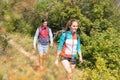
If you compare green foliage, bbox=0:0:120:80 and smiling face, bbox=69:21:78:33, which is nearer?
smiling face, bbox=69:21:78:33

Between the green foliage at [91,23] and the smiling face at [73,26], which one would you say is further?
the green foliage at [91,23]

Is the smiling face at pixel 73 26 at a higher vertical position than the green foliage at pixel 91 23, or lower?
higher

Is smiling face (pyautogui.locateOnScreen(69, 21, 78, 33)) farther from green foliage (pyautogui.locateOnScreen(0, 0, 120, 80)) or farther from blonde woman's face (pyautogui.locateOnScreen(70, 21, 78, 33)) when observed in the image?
green foliage (pyautogui.locateOnScreen(0, 0, 120, 80))

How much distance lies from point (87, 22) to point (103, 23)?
96 cm

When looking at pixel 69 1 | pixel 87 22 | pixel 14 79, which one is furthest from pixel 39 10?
pixel 14 79

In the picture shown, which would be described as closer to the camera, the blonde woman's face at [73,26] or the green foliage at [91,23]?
the blonde woman's face at [73,26]

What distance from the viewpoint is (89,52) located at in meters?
19.4

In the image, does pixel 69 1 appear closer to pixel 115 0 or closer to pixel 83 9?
pixel 83 9

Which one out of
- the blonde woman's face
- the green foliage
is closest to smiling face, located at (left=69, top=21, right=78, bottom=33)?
the blonde woman's face

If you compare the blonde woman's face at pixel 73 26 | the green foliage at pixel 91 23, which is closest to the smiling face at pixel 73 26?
the blonde woman's face at pixel 73 26

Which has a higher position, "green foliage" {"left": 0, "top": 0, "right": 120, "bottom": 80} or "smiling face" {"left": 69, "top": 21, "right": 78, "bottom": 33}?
"smiling face" {"left": 69, "top": 21, "right": 78, "bottom": 33}

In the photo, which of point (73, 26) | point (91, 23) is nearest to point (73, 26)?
point (73, 26)

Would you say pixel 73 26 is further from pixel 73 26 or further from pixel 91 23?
pixel 91 23

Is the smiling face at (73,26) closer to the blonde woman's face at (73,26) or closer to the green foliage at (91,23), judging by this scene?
the blonde woman's face at (73,26)
